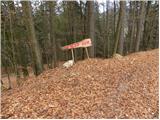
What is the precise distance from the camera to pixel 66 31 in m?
23.4

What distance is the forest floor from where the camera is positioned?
4.86 m

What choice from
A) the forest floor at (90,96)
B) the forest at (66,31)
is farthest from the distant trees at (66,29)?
the forest floor at (90,96)

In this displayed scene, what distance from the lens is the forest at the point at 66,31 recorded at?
10586mm

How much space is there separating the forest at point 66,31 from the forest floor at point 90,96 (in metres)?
0.49

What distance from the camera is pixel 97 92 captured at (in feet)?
19.0

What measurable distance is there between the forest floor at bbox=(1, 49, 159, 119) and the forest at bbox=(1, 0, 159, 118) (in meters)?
0.49

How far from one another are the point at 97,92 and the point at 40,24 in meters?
16.2

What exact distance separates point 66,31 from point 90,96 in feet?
60.6

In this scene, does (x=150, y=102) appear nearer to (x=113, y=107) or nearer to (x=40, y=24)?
(x=113, y=107)

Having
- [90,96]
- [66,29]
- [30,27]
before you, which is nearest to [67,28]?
[66,29]

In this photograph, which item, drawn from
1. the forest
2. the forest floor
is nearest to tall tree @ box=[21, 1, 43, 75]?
the forest

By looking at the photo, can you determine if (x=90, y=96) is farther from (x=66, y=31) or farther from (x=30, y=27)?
(x=66, y=31)

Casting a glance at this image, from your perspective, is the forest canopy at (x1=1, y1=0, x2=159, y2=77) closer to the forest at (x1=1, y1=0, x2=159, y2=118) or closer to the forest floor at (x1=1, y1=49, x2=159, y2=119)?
the forest at (x1=1, y1=0, x2=159, y2=118)

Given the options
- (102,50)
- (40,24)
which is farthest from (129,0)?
(40,24)
